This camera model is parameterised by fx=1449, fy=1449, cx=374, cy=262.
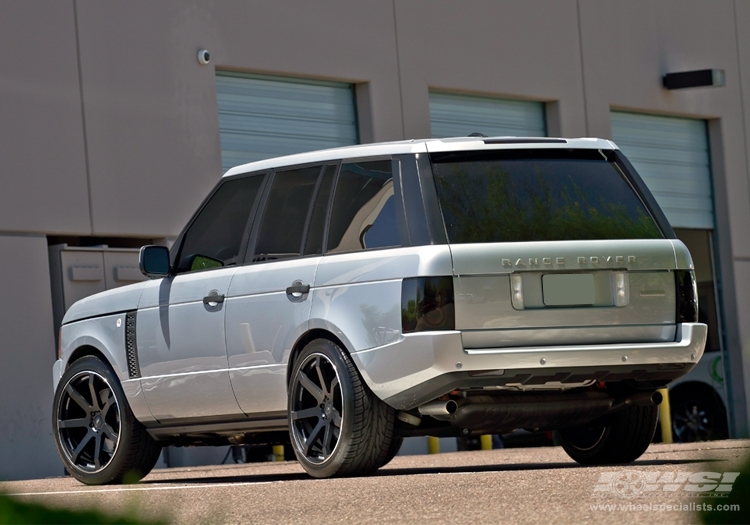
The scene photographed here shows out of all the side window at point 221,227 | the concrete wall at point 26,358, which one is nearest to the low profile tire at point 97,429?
the side window at point 221,227

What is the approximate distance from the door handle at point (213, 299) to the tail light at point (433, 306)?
1642 millimetres

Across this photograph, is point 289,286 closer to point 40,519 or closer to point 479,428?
point 479,428

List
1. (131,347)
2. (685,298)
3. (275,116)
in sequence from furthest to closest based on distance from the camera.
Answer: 1. (275,116)
2. (131,347)
3. (685,298)

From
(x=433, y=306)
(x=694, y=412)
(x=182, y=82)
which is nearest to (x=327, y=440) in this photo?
(x=433, y=306)

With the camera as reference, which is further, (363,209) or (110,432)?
(110,432)

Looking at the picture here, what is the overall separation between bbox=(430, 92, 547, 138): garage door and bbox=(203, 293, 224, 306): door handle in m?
10.3

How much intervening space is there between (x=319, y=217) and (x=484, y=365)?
59.7 inches

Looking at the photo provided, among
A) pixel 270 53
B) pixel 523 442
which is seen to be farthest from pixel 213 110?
pixel 523 442

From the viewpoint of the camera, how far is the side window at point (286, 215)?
27.7 feet

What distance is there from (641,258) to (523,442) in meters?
12.5

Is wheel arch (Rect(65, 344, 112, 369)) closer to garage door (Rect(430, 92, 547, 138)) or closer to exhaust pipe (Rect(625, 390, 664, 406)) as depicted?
exhaust pipe (Rect(625, 390, 664, 406))

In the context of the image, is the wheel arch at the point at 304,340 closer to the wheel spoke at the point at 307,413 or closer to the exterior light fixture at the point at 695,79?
the wheel spoke at the point at 307,413

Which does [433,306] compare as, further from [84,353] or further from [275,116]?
[275,116]

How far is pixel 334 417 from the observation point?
7.79 m
